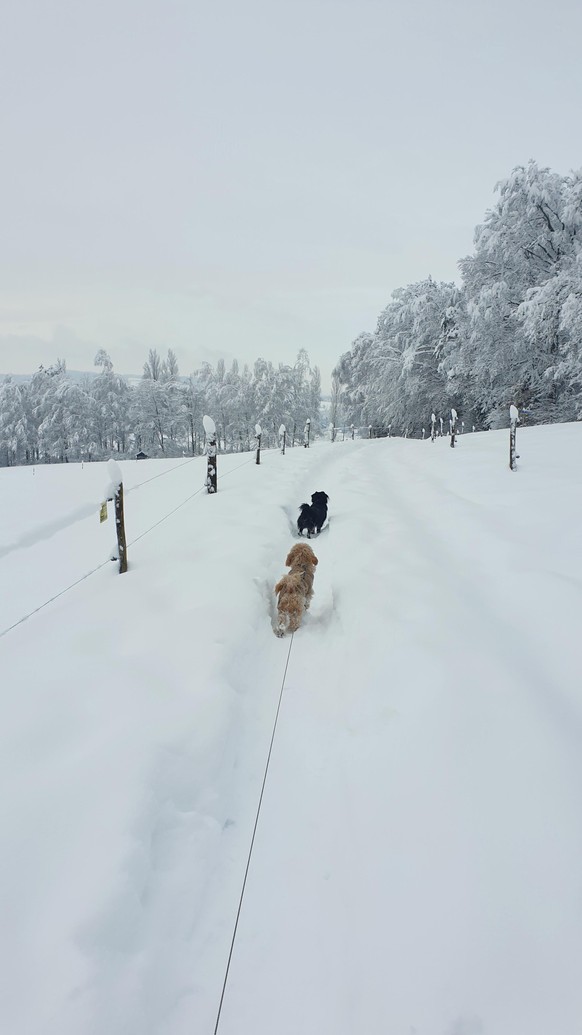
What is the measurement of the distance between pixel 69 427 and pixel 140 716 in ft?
155

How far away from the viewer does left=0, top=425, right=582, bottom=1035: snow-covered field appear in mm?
1798

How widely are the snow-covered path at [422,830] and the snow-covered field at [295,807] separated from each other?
0.04 feet

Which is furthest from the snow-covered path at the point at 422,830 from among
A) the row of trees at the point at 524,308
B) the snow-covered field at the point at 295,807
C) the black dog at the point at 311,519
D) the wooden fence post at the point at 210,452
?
the row of trees at the point at 524,308

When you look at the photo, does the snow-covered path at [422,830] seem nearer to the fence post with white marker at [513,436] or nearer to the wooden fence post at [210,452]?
the wooden fence post at [210,452]

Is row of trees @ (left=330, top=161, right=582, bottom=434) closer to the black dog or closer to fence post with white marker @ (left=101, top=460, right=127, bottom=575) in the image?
the black dog

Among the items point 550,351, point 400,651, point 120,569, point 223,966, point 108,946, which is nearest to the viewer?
point 108,946

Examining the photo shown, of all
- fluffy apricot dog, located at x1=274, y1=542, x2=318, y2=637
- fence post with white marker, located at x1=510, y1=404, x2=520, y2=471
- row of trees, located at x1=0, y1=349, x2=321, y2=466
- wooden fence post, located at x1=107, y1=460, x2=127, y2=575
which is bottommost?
fluffy apricot dog, located at x1=274, y1=542, x2=318, y2=637

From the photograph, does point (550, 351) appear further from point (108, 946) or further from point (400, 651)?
point (108, 946)

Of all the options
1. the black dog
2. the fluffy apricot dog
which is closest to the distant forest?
the black dog

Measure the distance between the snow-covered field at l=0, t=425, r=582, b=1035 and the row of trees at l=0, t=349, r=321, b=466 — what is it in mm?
43806

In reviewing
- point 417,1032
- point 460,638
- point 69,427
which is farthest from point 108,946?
point 69,427

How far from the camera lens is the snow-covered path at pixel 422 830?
5.96 feet

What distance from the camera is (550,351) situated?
70.6ft

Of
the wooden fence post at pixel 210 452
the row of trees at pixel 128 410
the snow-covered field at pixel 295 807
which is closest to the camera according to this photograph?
the snow-covered field at pixel 295 807
